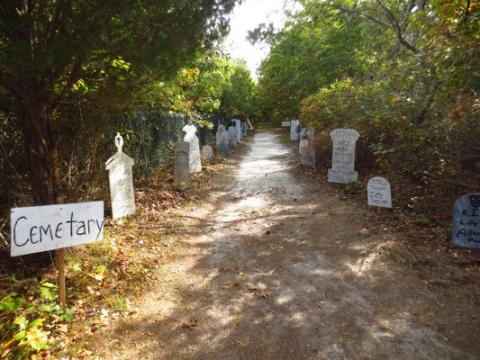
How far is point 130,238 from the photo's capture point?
4.74 meters

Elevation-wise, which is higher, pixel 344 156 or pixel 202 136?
pixel 202 136

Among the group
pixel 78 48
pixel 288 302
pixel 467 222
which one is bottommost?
pixel 288 302

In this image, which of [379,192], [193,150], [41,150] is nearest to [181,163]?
[193,150]

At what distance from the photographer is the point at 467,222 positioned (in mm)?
4125

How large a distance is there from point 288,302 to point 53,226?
2.46 metres

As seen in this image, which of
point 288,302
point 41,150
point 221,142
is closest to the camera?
point 288,302

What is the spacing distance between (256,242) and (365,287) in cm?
182

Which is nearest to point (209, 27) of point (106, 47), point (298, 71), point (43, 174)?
point (106, 47)

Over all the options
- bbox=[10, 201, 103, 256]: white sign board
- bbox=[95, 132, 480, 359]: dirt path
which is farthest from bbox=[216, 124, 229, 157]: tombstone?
bbox=[10, 201, 103, 256]: white sign board

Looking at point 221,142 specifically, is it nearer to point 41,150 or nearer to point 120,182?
point 120,182

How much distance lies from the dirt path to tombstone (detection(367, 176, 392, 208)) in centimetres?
40

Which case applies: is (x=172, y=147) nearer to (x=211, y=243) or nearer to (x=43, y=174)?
(x=211, y=243)

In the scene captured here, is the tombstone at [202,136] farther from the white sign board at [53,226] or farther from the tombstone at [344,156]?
the white sign board at [53,226]

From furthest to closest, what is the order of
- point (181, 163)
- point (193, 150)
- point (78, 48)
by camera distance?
point (193, 150)
point (181, 163)
point (78, 48)
